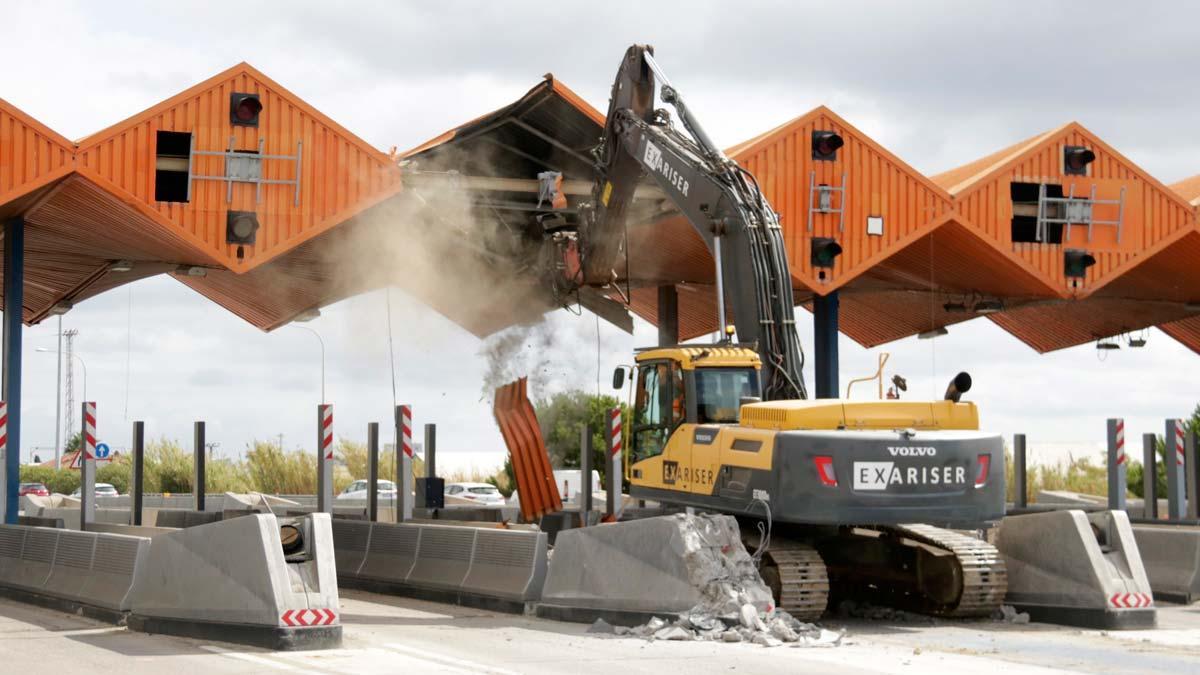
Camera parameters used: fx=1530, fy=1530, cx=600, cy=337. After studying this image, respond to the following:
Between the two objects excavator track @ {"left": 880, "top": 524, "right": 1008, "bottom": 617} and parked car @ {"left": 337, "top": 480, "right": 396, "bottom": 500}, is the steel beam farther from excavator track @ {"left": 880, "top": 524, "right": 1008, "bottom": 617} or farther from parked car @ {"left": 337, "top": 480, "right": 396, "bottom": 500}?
parked car @ {"left": 337, "top": 480, "right": 396, "bottom": 500}

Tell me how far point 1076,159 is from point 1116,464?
626cm

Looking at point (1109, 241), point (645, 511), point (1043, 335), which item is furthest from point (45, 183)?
point (1043, 335)

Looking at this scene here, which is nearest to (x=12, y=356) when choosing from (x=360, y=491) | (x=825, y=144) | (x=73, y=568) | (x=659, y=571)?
(x=73, y=568)

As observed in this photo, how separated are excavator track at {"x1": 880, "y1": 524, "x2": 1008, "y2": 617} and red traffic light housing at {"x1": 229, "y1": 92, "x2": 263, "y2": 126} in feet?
47.8

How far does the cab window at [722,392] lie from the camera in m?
18.2

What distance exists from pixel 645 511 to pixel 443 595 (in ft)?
9.94

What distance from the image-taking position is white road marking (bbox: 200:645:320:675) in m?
13.3

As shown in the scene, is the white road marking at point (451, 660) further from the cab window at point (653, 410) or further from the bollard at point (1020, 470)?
the bollard at point (1020, 470)

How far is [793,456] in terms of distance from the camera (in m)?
16.3

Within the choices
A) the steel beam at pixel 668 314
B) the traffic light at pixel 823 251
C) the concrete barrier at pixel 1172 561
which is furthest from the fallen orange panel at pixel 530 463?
the concrete barrier at pixel 1172 561

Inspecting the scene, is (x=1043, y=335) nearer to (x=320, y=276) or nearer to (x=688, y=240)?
(x=688, y=240)

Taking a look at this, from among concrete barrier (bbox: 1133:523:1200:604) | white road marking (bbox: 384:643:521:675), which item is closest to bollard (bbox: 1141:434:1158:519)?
concrete barrier (bbox: 1133:523:1200:604)

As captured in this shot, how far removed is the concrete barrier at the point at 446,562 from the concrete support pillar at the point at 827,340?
1166cm

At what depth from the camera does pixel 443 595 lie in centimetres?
2077
